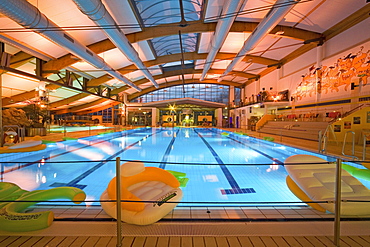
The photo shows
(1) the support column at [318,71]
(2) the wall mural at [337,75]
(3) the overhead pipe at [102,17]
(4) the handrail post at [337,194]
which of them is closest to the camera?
(4) the handrail post at [337,194]

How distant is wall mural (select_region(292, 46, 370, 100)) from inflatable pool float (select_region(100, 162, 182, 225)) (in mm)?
7988

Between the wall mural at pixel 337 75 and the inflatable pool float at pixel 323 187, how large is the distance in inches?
251

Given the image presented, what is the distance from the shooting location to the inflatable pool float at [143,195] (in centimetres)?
141

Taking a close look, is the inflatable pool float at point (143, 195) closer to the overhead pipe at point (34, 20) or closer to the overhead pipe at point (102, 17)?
the overhead pipe at point (102, 17)

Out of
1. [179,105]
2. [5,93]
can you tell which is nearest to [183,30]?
[5,93]

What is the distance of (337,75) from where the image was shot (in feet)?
23.7

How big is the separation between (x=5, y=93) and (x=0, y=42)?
646 cm

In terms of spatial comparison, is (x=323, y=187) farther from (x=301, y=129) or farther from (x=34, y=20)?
(x=301, y=129)

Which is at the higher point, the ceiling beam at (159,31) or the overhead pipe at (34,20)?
the ceiling beam at (159,31)

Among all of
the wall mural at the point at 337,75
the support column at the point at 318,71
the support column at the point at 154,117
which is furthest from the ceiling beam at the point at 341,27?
the support column at the point at 154,117

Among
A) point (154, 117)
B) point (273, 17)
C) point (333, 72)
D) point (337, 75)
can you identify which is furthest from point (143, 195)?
point (154, 117)

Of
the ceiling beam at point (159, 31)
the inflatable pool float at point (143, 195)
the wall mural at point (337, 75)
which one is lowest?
the inflatable pool float at point (143, 195)

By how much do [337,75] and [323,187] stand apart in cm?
774

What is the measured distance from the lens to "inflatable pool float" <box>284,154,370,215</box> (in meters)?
1.51
